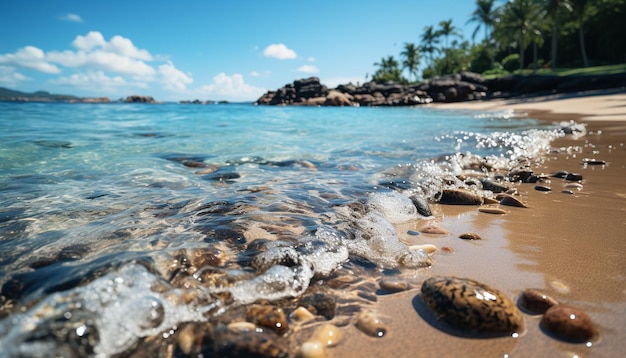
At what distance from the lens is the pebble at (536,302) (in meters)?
1.38

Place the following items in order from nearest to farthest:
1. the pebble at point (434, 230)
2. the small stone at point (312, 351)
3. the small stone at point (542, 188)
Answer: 1. the small stone at point (312, 351)
2. the pebble at point (434, 230)
3. the small stone at point (542, 188)

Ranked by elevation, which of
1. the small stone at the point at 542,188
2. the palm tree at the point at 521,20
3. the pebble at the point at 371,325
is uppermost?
the palm tree at the point at 521,20

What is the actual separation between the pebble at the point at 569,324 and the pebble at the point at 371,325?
2.09 ft

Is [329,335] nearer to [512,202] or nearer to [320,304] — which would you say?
[320,304]

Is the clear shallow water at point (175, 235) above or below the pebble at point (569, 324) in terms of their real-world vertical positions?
above

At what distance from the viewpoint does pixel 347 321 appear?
4.48 feet

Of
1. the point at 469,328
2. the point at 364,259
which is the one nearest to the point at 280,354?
the point at 469,328

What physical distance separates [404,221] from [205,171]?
2.89 m

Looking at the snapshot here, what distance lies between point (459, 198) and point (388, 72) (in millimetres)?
60228

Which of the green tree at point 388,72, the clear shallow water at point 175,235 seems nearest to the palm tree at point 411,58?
the green tree at point 388,72

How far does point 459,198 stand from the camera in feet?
10.3

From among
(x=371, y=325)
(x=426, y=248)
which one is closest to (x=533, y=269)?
(x=426, y=248)

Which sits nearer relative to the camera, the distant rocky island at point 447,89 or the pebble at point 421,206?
the pebble at point 421,206

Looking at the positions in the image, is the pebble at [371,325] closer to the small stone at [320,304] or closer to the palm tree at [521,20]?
the small stone at [320,304]
